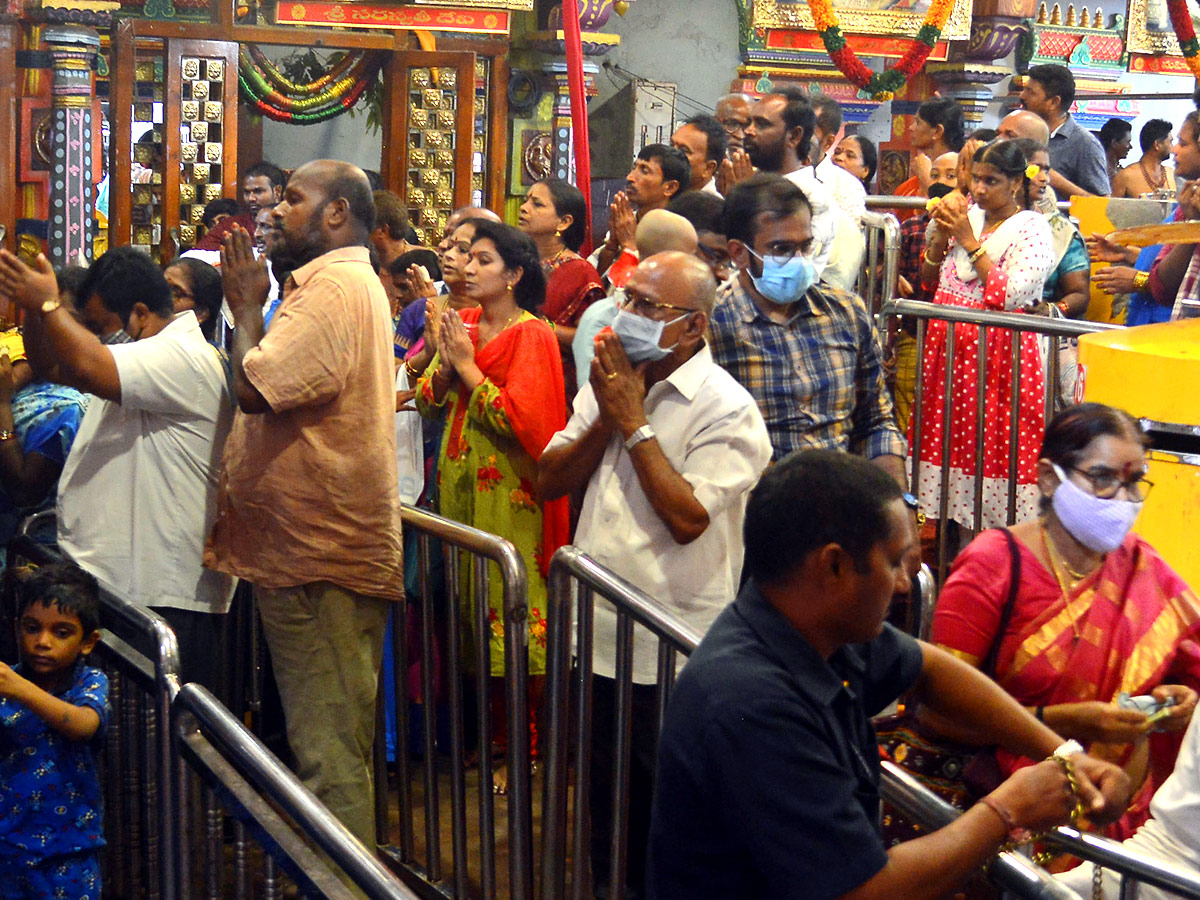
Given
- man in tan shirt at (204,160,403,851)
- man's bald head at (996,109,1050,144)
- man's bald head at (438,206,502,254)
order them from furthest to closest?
1. man's bald head at (996,109,1050,144)
2. man's bald head at (438,206,502,254)
3. man in tan shirt at (204,160,403,851)

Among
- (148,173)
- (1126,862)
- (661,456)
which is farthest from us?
(148,173)

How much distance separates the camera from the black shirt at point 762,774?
5.63ft

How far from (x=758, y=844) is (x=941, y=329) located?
3998mm

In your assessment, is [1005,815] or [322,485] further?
[322,485]

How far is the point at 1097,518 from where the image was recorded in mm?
2768

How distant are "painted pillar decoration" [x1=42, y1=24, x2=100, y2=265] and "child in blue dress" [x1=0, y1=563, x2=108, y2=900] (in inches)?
258

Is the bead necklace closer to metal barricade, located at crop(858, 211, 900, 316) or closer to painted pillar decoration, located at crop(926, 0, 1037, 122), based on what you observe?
metal barricade, located at crop(858, 211, 900, 316)

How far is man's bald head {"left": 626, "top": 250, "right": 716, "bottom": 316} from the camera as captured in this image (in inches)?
124

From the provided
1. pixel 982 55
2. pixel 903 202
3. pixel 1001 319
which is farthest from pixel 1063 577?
pixel 982 55

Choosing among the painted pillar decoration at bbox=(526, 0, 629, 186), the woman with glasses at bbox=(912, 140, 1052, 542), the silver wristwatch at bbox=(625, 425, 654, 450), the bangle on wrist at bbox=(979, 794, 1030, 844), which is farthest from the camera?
the painted pillar decoration at bbox=(526, 0, 629, 186)

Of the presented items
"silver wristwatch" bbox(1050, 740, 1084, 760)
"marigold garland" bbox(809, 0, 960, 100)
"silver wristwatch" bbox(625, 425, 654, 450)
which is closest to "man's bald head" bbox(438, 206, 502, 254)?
"silver wristwatch" bbox(625, 425, 654, 450)

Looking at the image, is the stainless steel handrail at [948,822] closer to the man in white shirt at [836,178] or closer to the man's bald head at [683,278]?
the man's bald head at [683,278]

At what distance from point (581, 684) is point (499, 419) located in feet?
3.64

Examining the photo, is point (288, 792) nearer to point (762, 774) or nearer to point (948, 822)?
point (762, 774)
